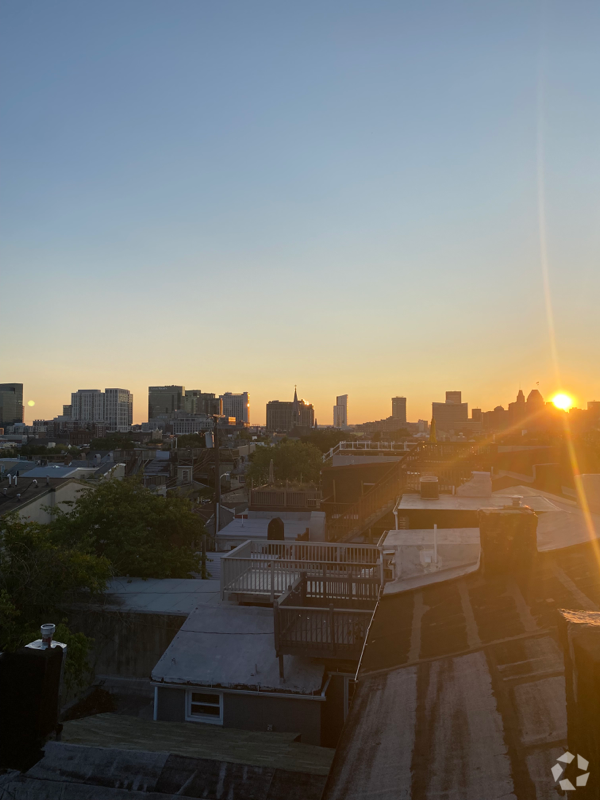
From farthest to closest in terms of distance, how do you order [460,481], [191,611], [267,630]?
[460,481]
[191,611]
[267,630]

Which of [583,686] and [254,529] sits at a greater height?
[583,686]

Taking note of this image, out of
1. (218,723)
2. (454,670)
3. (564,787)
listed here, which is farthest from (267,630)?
(564,787)

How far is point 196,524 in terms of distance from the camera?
1961 cm

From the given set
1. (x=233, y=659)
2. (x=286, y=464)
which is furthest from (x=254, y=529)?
(x=286, y=464)

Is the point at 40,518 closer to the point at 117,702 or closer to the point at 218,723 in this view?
the point at 117,702

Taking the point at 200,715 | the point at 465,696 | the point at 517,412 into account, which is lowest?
the point at 200,715

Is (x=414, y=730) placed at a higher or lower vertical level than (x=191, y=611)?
higher

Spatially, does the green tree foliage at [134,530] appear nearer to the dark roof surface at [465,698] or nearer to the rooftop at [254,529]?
the rooftop at [254,529]

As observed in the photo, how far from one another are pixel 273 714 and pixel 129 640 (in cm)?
443

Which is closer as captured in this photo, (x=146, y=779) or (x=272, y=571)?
(x=146, y=779)

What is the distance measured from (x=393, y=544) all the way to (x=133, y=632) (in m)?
6.91
